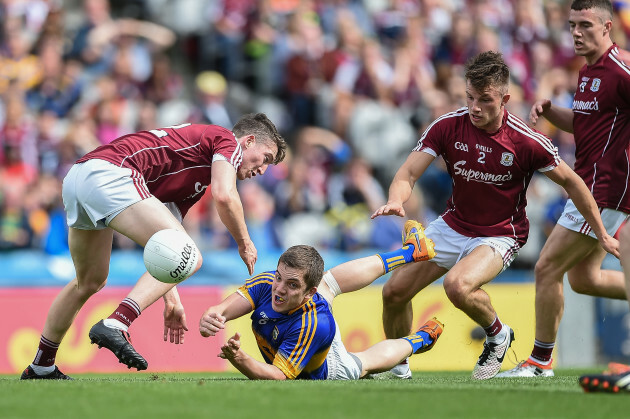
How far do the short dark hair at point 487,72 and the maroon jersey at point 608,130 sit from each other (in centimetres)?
87

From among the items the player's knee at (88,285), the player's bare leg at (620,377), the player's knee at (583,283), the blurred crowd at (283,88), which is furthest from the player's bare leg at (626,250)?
the blurred crowd at (283,88)

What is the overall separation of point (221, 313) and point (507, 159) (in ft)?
8.20

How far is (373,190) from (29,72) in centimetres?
468

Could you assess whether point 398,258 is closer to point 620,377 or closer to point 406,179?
point 406,179

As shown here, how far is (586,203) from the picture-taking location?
709 cm

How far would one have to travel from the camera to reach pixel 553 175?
7199mm

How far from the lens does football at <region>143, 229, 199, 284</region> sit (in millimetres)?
6117

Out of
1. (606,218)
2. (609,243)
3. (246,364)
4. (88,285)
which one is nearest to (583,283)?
(606,218)

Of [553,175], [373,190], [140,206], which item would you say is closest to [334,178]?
[373,190]

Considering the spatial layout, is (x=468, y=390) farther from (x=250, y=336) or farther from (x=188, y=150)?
(x=250, y=336)

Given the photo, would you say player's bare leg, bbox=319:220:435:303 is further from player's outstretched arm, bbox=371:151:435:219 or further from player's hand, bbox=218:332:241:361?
player's hand, bbox=218:332:241:361

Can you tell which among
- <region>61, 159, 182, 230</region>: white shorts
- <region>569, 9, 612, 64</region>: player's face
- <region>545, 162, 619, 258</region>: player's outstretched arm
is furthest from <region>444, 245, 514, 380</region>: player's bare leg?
<region>61, 159, 182, 230</region>: white shorts

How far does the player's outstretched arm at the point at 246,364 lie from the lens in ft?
20.0

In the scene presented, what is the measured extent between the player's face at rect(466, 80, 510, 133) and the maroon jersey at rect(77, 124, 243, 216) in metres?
1.79
